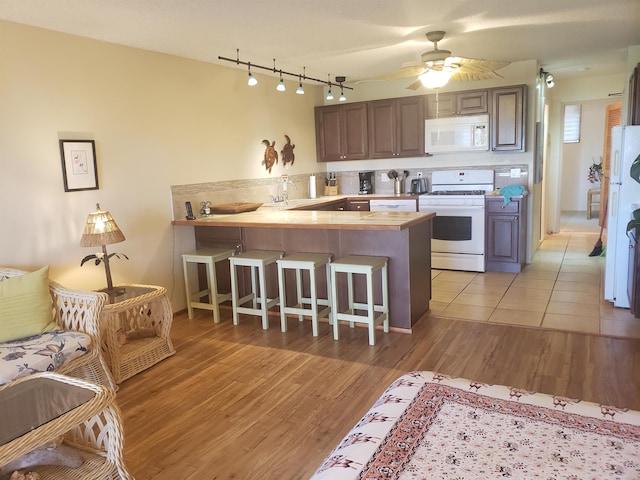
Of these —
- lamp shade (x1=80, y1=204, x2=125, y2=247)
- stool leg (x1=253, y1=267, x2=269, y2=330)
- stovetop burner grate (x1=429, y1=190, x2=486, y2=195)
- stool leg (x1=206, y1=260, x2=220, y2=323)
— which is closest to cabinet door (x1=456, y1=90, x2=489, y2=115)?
stovetop burner grate (x1=429, y1=190, x2=486, y2=195)

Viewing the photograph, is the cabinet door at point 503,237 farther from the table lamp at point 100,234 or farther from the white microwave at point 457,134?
the table lamp at point 100,234

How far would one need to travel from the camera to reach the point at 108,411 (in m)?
2.05

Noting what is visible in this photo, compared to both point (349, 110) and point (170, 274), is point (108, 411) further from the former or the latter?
point (349, 110)

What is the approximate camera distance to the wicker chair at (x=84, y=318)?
9.53ft

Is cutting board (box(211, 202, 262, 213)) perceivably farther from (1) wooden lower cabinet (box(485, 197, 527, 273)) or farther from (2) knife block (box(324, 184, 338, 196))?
(1) wooden lower cabinet (box(485, 197, 527, 273))

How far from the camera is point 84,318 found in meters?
2.97

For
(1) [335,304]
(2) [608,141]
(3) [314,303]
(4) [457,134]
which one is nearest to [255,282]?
(3) [314,303]

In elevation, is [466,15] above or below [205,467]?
above

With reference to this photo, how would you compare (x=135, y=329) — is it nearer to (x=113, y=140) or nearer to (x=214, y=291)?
(x=214, y=291)

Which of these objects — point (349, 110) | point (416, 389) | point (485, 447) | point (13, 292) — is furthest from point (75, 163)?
point (349, 110)

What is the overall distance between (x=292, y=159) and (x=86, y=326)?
3.75m

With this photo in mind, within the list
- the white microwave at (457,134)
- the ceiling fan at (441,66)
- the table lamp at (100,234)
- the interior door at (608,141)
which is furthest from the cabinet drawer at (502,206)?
the table lamp at (100,234)

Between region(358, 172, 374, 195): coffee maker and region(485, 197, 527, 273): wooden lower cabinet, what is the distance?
1.72 m

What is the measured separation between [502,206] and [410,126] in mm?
1526
